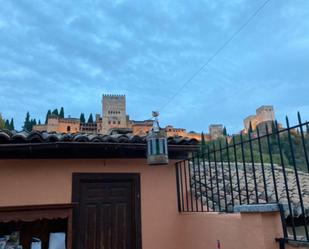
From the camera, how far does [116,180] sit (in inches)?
180

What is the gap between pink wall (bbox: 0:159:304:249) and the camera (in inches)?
129

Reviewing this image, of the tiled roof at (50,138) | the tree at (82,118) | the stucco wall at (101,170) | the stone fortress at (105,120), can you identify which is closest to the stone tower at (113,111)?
the stone fortress at (105,120)

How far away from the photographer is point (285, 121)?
7.93 feet

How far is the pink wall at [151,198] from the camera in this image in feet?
10.8

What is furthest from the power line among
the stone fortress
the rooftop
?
the stone fortress

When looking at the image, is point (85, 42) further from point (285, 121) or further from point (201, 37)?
point (285, 121)

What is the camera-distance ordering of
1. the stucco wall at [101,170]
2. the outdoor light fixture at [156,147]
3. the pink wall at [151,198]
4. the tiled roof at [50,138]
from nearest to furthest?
the pink wall at [151,198] < the outdoor light fixture at [156,147] < the tiled roof at [50,138] < the stucco wall at [101,170]

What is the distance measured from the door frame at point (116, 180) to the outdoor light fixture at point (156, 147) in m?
1.08

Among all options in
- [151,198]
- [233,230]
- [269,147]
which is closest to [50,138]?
[151,198]

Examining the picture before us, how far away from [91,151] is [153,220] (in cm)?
156

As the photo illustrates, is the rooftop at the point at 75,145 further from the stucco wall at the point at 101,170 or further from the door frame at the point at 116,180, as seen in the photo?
the door frame at the point at 116,180

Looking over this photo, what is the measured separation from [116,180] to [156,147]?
4.26 ft

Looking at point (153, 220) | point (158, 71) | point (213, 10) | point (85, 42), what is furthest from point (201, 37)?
point (85, 42)

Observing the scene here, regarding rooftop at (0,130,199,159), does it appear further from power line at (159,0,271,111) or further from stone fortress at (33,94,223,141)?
stone fortress at (33,94,223,141)
